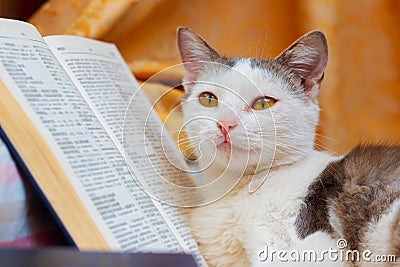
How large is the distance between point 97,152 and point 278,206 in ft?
1.04

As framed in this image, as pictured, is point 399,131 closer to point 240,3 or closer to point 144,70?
point 240,3

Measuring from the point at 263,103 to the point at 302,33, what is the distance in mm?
648

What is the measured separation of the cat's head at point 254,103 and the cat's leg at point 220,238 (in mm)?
100

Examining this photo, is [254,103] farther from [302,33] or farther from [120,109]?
[302,33]

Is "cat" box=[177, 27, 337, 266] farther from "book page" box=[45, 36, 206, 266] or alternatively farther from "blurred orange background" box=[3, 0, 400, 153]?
"blurred orange background" box=[3, 0, 400, 153]

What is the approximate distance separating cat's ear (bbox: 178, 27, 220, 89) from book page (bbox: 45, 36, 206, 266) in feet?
0.40

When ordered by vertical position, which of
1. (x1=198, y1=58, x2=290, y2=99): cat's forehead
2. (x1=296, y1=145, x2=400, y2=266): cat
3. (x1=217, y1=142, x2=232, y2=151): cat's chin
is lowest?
(x1=296, y1=145, x2=400, y2=266): cat

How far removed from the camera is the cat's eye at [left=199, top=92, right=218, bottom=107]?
995 mm

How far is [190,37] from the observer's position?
1.07m

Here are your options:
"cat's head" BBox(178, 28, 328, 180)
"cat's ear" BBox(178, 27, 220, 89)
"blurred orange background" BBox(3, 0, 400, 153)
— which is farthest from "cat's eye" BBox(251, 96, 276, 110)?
"blurred orange background" BBox(3, 0, 400, 153)

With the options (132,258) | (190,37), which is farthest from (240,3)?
(132,258)

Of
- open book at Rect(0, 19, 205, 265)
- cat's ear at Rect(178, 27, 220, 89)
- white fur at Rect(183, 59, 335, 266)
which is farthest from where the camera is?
cat's ear at Rect(178, 27, 220, 89)

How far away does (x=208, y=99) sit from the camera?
1011mm

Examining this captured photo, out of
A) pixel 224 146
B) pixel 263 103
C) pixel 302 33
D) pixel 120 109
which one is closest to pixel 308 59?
pixel 263 103
